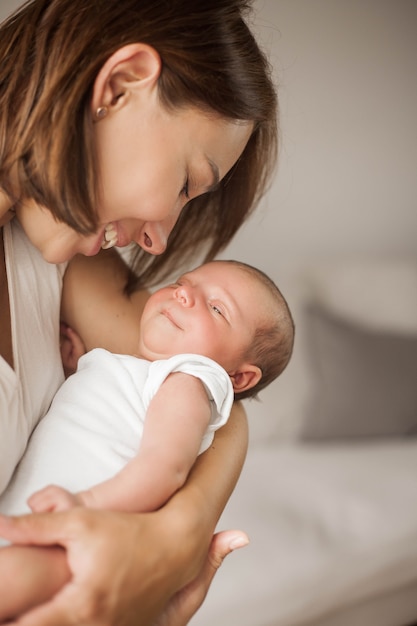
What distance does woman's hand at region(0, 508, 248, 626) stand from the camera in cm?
55

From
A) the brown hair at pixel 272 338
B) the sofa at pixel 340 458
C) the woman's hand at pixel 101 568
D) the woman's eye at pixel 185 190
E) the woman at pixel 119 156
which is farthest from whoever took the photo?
the sofa at pixel 340 458

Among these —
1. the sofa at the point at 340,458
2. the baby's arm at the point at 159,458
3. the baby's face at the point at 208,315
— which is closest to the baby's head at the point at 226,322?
the baby's face at the point at 208,315

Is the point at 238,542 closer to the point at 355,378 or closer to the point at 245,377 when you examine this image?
the point at 245,377

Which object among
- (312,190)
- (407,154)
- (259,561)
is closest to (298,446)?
(259,561)

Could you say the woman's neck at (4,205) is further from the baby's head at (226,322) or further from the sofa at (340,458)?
the sofa at (340,458)

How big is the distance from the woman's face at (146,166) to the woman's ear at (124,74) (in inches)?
0.5

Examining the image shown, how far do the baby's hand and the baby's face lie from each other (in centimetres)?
27

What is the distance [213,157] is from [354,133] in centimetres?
66

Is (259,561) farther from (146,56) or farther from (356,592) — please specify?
(146,56)

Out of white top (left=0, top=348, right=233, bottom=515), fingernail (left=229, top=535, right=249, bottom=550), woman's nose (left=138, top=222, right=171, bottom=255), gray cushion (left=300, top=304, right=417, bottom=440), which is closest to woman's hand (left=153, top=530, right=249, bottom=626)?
fingernail (left=229, top=535, right=249, bottom=550)

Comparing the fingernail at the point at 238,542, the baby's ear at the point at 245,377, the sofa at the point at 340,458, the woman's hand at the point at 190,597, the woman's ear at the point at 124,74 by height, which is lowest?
the sofa at the point at 340,458

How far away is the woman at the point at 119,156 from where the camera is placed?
653mm

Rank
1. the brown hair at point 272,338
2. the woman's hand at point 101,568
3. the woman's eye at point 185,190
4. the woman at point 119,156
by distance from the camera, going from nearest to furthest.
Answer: the woman's hand at point 101,568 < the woman at point 119,156 < the woman's eye at point 185,190 < the brown hair at point 272,338

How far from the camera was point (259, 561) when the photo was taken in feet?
4.04
